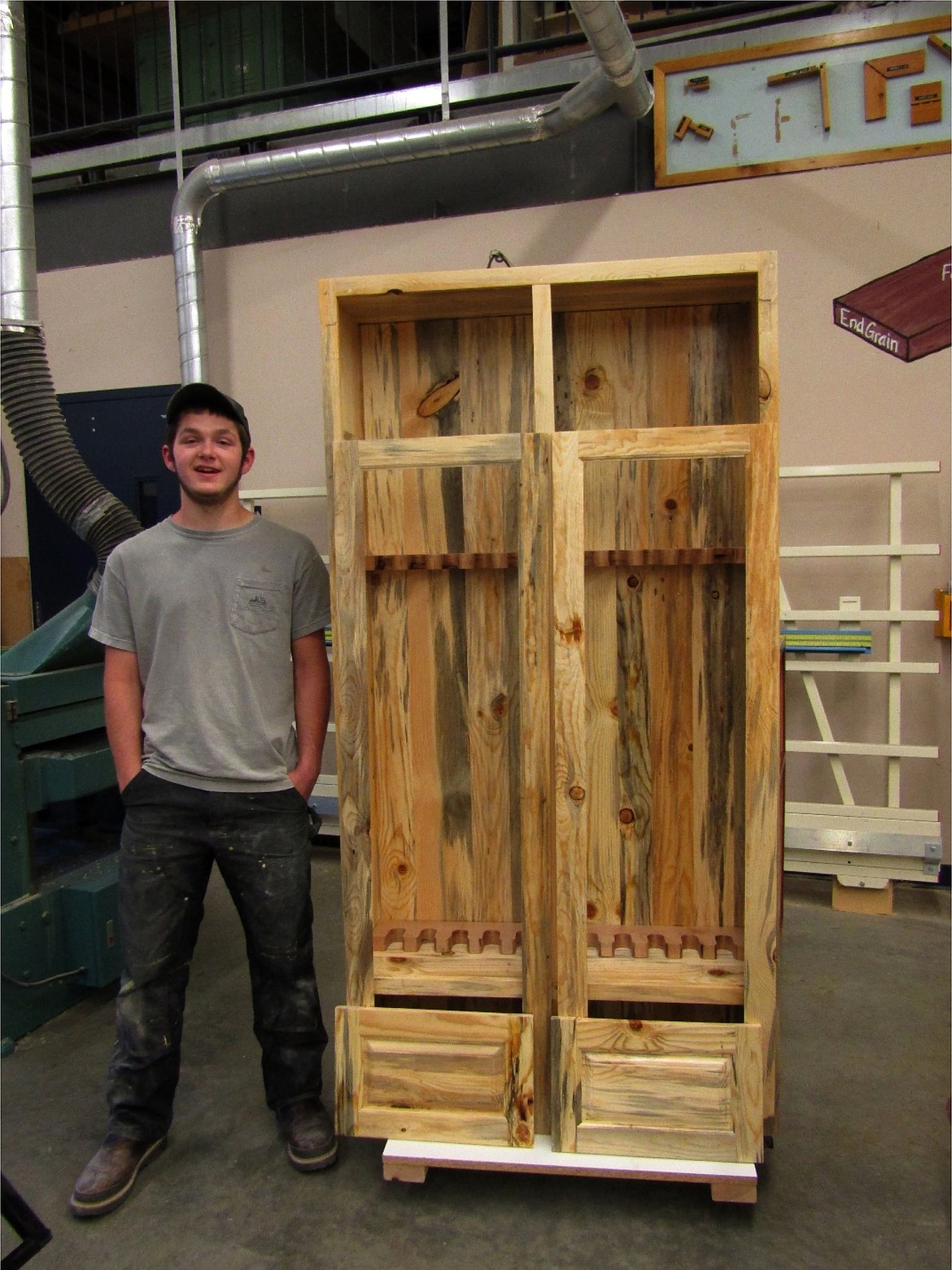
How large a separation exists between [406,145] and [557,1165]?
11.4 feet

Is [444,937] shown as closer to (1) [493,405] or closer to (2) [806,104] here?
(1) [493,405]

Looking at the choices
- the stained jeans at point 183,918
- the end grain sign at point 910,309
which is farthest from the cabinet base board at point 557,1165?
the end grain sign at point 910,309

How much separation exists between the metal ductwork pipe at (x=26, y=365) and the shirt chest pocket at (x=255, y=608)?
1019 mm

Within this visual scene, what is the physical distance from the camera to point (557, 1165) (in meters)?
1.71

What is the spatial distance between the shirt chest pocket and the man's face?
0.21 metres

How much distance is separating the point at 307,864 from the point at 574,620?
837mm

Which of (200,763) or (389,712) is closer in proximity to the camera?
(200,763)

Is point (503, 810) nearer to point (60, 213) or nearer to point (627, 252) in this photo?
point (627, 252)

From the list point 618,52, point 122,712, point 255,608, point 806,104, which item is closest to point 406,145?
point 618,52

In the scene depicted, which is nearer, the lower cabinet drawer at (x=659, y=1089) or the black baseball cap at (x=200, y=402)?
the lower cabinet drawer at (x=659, y=1089)

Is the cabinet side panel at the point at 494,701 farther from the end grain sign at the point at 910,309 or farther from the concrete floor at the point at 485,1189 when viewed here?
the end grain sign at the point at 910,309

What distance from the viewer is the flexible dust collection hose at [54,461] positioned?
8.73 ft

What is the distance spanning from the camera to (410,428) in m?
2.04

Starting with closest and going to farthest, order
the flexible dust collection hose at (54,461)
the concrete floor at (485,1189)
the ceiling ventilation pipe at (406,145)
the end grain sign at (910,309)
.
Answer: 1. the concrete floor at (485,1189)
2. the flexible dust collection hose at (54,461)
3. the ceiling ventilation pipe at (406,145)
4. the end grain sign at (910,309)
